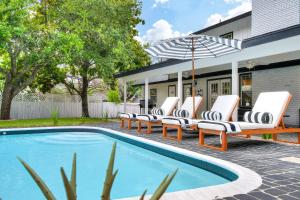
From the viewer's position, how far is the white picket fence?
1767cm

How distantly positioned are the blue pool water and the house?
3852 mm

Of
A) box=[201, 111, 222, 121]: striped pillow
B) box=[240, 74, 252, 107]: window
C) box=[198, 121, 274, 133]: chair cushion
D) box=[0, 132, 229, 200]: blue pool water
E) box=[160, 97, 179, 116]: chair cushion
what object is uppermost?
box=[240, 74, 252, 107]: window

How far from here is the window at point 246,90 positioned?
513 inches

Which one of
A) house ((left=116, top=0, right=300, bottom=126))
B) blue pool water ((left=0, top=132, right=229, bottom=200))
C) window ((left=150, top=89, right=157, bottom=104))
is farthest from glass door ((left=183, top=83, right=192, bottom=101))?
blue pool water ((left=0, top=132, right=229, bottom=200))

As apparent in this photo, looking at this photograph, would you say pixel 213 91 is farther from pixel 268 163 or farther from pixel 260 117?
pixel 268 163

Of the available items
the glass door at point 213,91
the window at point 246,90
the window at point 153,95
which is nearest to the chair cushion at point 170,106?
the window at point 246,90

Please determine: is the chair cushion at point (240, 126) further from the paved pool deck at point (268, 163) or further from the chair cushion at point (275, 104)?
the paved pool deck at point (268, 163)

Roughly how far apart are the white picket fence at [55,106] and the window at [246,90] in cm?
741

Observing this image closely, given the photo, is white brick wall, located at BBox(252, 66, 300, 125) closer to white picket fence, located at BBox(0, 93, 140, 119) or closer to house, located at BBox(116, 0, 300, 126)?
house, located at BBox(116, 0, 300, 126)

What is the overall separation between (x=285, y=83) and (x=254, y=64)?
144 centimetres

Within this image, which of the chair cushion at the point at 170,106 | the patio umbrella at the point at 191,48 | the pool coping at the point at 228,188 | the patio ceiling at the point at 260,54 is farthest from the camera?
the chair cushion at the point at 170,106

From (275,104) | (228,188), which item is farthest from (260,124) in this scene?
(228,188)

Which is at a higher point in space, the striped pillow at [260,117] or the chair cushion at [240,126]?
the striped pillow at [260,117]

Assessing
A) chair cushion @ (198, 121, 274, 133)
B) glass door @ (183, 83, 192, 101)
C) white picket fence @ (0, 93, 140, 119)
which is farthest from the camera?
white picket fence @ (0, 93, 140, 119)
